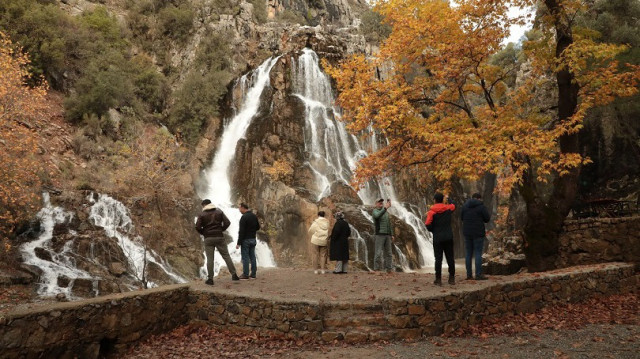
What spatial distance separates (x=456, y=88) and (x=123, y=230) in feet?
44.9

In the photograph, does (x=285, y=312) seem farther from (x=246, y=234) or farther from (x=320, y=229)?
(x=320, y=229)

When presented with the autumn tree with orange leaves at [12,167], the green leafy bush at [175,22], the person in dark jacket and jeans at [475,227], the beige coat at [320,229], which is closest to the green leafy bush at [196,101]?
the green leafy bush at [175,22]

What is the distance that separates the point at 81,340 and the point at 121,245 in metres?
9.90

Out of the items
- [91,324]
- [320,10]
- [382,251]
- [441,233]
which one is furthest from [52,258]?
[320,10]

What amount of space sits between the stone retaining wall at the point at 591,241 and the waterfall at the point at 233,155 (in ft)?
39.1

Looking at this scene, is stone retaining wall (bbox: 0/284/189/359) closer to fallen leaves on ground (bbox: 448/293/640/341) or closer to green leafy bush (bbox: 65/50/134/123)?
fallen leaves on ground (bbox: 448/293/640/341)

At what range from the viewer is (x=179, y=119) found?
83.7 feet

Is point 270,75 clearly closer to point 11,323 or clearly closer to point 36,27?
point 36,27

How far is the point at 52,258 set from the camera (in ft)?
43.4

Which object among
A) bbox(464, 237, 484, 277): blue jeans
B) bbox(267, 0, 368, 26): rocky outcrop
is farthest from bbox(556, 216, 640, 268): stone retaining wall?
bbox(267, 0, 368, 26): rocky outcrop

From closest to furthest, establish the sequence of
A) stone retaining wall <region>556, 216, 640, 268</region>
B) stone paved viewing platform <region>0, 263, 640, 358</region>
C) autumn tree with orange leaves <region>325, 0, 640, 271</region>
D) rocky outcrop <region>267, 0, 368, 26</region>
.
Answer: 1. stone paved viewing platform <region>0, 263, 640, 358</region>
2. autumn tree with orange leaves <region>325, 0, 640, 271</region>
3. stone retaining wall <region>556, 216, 640, 268</region>
4. rocky outcrop <region>267, 0, 368, 26</region>

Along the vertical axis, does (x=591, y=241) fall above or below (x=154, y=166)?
below

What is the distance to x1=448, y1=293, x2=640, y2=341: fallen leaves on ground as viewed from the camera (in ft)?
21.2

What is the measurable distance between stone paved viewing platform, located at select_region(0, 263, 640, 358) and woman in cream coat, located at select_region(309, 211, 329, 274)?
2.03 metres
